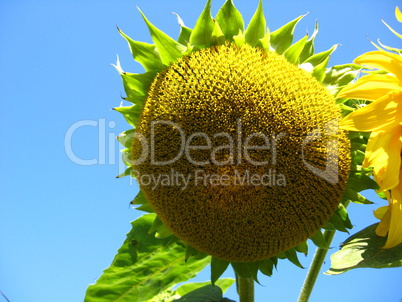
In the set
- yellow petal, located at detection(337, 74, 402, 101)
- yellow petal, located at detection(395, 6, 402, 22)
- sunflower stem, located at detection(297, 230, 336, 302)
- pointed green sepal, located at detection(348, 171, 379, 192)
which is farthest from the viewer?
sunflower stem, located at detection(297, 230, 336, 302)

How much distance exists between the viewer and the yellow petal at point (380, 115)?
7.79ft

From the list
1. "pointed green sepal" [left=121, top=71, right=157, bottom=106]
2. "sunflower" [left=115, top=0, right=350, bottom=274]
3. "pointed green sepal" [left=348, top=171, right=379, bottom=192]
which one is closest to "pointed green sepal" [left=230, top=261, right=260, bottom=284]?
"sunflower" [left=115, top=0, right=350, bottom=274]

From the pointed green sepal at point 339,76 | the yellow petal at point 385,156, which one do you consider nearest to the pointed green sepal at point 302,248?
the yellow petal at point 385,156

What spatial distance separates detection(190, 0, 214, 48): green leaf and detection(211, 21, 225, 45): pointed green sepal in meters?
0.03

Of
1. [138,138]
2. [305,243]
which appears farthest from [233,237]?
[138,138]

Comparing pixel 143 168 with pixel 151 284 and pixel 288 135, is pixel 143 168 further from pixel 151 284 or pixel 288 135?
pixel 151 284

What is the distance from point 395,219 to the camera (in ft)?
7.95

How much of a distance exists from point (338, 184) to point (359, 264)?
16.6 inches

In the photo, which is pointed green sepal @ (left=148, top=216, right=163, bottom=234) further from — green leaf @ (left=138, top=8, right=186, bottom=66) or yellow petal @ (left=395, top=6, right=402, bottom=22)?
yellow petal @ (left=395, top=6, right=402, bottom=22)

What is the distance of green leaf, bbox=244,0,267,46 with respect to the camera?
2777 millimetres

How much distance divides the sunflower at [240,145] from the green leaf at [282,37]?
0.07 m

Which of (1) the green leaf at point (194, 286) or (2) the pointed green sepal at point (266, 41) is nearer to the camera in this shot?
(2) the pointed green sepal at point (266, 41)

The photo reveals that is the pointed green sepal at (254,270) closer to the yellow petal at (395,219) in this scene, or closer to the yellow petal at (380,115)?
the yellow petal at (395,219)

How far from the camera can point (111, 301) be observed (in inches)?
136
